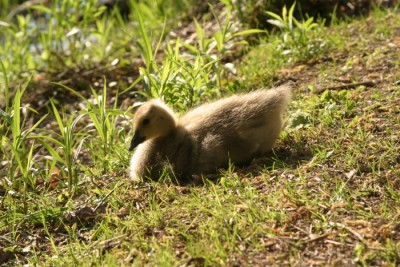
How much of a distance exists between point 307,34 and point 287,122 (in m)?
2.17

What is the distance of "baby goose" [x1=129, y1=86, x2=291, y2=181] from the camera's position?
505cm

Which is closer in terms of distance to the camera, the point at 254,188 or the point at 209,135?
the point at 254,188

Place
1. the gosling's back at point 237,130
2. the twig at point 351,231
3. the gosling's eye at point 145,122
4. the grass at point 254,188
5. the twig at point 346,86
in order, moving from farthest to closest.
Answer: the twig at point 346,86 < the gosling's eye at point 145,122 < the gosling's back at point 237,130 < the grass at point 254,188 < the twig at point 351,231

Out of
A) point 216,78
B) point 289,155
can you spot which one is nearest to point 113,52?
point 216,78

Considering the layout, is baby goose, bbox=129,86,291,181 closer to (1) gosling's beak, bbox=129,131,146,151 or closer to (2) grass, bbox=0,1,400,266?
(1) gosling's beak, bbox=129,131,146,151

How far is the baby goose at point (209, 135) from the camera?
5055 mm

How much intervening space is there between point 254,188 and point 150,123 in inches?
40.3

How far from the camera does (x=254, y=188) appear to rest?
465cm

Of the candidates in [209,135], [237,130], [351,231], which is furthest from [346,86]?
[351,231]

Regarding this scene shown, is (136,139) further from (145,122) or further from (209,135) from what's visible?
(209,135)

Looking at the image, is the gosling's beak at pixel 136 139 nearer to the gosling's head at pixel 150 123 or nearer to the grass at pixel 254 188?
the gosling's head at pixel 150 123

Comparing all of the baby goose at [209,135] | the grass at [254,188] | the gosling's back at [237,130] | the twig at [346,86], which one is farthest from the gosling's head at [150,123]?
the twig at [346,86]

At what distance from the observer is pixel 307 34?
7.51 metres

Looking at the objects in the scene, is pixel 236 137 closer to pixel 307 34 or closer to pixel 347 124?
pixel 347 124
